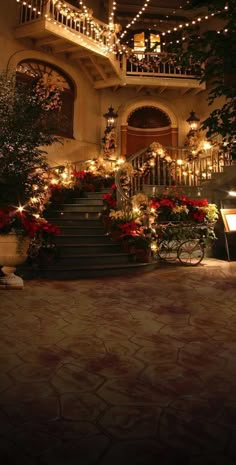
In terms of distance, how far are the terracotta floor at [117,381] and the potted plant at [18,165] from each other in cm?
104

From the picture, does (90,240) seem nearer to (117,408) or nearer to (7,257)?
(7,257)

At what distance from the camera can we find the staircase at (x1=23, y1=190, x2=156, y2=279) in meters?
6.75

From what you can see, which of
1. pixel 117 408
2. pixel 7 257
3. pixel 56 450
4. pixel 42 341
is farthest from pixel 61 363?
pixel 7 257

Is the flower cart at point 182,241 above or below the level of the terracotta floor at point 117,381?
above

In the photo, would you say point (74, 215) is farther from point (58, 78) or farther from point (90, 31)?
point (90, 31)

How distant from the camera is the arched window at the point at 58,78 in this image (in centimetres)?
1224

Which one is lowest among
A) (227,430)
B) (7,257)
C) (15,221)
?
(227,430)

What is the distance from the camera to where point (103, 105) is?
1505cm

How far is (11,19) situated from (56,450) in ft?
46.1

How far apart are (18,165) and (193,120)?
11348mm

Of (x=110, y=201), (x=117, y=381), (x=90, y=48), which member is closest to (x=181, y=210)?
(x=110, y=201)

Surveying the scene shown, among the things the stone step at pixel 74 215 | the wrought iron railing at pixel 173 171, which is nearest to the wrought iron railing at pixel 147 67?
the wrought iron railing at pixel 173 171

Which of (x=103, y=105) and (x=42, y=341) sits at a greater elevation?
(x=103, y=105)

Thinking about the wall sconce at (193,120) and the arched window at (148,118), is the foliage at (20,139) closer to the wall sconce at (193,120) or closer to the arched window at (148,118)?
the wall sconce at (193,120)
